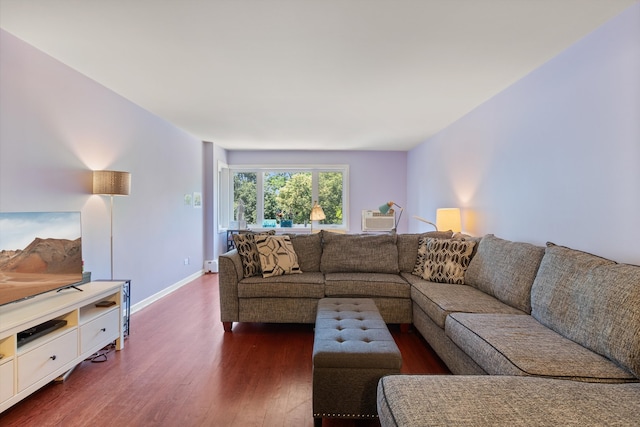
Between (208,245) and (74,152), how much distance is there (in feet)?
10.3

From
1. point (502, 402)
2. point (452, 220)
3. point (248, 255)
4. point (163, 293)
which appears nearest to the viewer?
point (502, 402)

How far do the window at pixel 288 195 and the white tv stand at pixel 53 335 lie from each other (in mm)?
3980

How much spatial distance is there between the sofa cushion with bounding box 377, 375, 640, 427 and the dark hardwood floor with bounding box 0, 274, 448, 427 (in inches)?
28.5

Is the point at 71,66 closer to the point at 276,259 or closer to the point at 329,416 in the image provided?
the point at 276,259

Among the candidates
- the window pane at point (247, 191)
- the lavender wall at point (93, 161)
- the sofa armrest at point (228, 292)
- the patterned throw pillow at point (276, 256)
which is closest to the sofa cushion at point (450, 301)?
the patterned throw pillow at point (276, 256)

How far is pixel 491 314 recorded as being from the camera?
2064 mm

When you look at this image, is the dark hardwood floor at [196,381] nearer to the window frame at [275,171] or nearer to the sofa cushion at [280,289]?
the sofa cushion at [280,289]

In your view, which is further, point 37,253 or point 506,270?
point 506,270

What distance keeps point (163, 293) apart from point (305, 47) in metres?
3.48

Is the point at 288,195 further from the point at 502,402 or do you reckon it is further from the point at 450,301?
the point at 502,402

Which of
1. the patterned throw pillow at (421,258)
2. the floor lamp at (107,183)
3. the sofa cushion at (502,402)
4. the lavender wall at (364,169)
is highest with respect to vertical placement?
the lavender wall at (364,169)

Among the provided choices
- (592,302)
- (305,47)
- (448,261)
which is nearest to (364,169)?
(448,261)

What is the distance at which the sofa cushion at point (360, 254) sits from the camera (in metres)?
3.31

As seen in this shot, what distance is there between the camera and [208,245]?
5.63 metres
